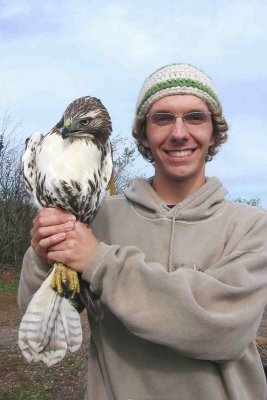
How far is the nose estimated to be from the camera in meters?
2.56

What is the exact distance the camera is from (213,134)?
9.41ft

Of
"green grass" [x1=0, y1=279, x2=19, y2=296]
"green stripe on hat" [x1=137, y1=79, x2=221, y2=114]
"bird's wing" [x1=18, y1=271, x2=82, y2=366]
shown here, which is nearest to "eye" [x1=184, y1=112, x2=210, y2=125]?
"green stripe on hat" [x1=137, y1=79, x2=221, y2=114]

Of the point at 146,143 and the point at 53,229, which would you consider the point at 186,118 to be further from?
the point at 53,229

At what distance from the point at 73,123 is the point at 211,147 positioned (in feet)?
2.36

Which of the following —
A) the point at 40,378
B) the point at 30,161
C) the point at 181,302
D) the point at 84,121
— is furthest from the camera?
the point at 40,378

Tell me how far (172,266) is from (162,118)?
0.66 meters

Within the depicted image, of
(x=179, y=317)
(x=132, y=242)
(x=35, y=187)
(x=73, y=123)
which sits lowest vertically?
(x=179, y=317)

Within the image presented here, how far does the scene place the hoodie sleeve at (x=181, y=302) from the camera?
219cm

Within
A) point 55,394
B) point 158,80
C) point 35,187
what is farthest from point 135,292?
point 55,394

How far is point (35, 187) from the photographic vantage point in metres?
2.77

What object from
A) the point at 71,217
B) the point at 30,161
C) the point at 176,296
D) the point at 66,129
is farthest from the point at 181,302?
the point at 30,161

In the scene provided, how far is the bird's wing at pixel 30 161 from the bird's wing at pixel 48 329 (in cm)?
55

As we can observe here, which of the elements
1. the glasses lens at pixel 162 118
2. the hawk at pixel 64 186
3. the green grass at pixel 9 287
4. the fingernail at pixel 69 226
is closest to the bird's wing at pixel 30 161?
the hawk at pixel 64 186

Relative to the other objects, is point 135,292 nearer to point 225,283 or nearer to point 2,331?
point 225,283
